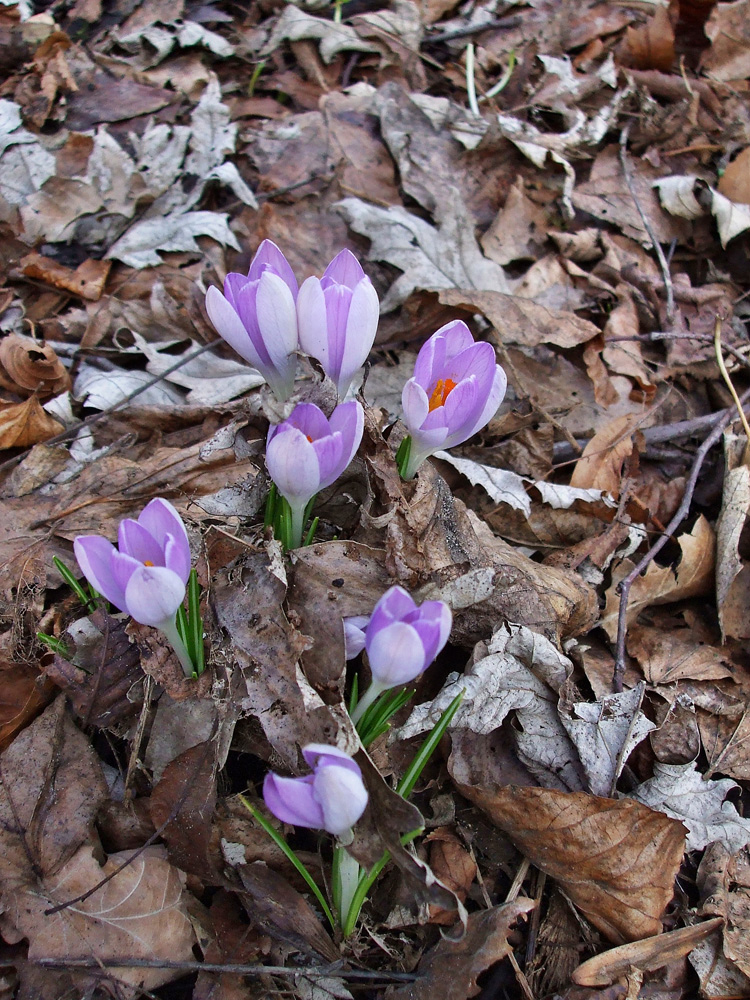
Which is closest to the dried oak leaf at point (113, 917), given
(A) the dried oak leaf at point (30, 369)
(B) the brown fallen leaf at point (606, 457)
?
(A) the dried oak leaf at point (30, 369)

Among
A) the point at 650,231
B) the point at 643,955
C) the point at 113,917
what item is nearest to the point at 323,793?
the point at 113,917

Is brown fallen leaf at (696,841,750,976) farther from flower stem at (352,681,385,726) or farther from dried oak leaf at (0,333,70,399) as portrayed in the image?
dried oak leaf at (0,333,70,399)

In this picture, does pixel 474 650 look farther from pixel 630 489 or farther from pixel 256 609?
pixel 630 489

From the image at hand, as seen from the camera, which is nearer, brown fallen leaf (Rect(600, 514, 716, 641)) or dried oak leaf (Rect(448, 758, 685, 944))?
dried oak leaf (Rect(448, 758, 685, 944))

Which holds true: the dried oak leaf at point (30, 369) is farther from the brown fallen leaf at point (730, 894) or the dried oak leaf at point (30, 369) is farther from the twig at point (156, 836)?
the brown fallen leaf at point (730, 894)

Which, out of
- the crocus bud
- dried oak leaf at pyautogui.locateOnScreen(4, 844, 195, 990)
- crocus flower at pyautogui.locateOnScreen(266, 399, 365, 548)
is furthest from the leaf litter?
crocus flower at pyautogui.locateOnScreen(266, 399, 365, 548)

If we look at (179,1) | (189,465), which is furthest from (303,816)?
(179,1)
